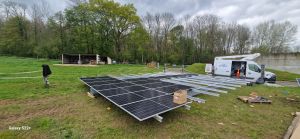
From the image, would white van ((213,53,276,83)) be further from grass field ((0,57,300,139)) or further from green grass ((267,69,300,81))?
grass field ((0,57,300,139))

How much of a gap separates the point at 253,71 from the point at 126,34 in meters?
26.0

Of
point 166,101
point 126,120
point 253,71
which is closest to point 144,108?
point 126,120

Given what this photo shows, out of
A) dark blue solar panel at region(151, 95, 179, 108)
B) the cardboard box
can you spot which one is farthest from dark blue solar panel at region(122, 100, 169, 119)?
the cardboard box

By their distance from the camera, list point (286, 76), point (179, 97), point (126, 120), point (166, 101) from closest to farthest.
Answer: point (126, 120)
point (179, 97)
point (166, 101)
point (286, 76)

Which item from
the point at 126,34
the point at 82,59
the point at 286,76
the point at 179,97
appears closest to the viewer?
the point at 179,97

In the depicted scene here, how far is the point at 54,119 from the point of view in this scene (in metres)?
3.61

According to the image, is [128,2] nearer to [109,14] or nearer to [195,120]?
[109,14]

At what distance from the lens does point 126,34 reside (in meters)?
32.0

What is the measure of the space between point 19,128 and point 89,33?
29.8 meters

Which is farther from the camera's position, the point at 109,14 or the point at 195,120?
the point at 109,14

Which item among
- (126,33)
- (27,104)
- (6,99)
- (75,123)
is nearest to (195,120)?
(75,123)

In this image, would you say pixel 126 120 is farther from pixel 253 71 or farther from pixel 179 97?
pixel 253 71

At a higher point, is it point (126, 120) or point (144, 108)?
point (144, 108)

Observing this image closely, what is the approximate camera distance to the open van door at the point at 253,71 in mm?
11641
